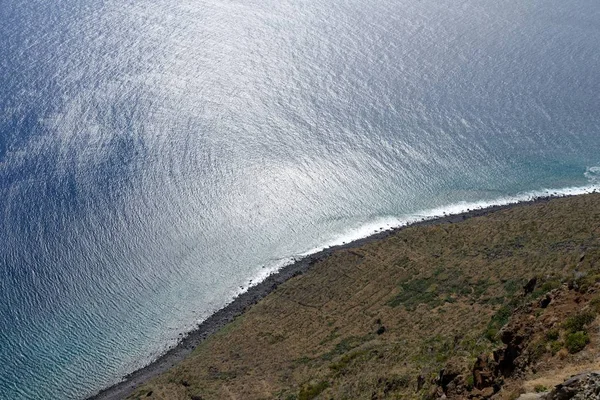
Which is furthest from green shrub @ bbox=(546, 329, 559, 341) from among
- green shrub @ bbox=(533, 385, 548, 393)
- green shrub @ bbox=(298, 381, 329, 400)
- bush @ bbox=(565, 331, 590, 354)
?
green shrub @ bbox=(298, 381, 329, 400)

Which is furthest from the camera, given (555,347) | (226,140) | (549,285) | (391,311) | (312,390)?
(226,140)

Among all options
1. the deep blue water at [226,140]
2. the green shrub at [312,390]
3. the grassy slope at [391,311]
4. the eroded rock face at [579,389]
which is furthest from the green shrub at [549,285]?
the deep blue water at [226,140]

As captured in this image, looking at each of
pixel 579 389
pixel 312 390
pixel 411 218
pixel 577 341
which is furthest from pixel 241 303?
pixel 579 389

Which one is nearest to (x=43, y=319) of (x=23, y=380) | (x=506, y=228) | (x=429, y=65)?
(x=23, y=380)

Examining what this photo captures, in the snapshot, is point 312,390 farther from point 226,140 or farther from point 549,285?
point 226,140

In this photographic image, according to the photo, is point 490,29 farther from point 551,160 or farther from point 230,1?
point 230,1

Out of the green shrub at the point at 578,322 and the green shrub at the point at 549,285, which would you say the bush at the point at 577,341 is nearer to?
the green shrub at the point at 578,322

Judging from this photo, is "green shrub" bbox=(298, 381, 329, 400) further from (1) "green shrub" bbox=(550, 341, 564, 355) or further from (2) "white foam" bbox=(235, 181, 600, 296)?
(2) "white foam" bbox=(235, 181, 600, 296)

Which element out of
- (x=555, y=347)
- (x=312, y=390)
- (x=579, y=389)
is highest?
(x=555, y=347)
